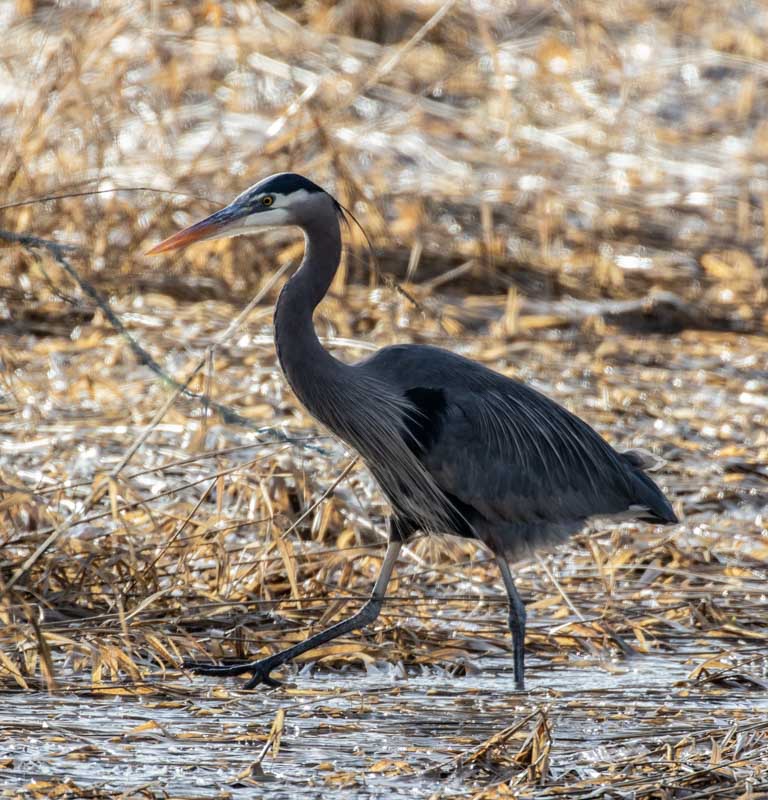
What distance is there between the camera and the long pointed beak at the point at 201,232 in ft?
16.2

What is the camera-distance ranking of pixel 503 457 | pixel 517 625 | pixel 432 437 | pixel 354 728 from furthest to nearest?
pixel 503 457
pixel 432 437
pixel 517 625
pixel 354 728

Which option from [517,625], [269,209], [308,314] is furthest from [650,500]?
[269,209]

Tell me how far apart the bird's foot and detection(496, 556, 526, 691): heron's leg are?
75 centimetres

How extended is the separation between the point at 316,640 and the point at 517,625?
0.64m

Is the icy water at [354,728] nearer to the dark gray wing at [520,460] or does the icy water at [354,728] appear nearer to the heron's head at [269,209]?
the dark gray wing at [520,460]

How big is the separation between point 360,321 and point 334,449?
2057 mm

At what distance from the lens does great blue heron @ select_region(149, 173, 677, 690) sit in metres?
5.12

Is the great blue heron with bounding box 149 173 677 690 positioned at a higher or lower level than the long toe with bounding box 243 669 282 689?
higher

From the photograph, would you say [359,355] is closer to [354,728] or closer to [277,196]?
[277,196]

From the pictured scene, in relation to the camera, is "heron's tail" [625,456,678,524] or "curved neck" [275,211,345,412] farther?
"heron's tail" [625,456,678,524]

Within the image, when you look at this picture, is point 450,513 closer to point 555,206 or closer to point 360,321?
point 360,321

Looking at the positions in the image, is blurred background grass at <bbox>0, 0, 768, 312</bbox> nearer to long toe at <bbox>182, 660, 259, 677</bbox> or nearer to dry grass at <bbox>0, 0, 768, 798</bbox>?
dry grass at <bbox>0, 0, 768, 798</bbox>

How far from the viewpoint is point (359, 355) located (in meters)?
8.02

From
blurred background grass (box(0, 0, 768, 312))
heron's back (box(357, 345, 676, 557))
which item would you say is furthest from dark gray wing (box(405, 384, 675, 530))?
blurred background grass (box(0, 0, 768, 312))
